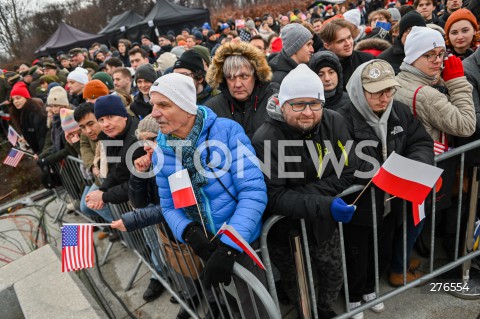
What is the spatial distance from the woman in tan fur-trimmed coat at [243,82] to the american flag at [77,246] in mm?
1470

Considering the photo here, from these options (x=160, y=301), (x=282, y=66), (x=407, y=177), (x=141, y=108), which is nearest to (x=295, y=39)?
(x=282, y=66)

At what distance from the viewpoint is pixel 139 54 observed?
636 centimetres

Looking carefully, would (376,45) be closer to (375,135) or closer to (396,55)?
(396,55)

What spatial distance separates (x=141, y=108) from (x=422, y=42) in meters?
3.35

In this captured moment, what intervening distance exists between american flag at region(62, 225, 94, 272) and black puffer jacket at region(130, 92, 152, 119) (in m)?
2.25

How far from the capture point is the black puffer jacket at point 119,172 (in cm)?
284

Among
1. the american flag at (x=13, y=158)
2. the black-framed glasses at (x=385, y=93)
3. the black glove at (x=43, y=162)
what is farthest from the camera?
the american flag at (x=13, y=158)

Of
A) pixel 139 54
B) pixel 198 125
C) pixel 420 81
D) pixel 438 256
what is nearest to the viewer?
pixel 198 125

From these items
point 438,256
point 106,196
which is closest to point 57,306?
point 106,196

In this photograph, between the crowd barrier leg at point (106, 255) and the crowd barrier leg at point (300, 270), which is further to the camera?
the crowd barrier leg at point (106, 255)

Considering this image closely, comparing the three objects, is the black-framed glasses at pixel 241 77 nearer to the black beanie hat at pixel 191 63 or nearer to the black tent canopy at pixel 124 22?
the black beanie hat at pixel 191 63

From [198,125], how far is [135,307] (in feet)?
7.88

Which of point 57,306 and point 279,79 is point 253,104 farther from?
point 57,306

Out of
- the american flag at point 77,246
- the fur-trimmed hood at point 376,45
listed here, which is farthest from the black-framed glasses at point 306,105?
the fur-trimmed hood at point 376,45
